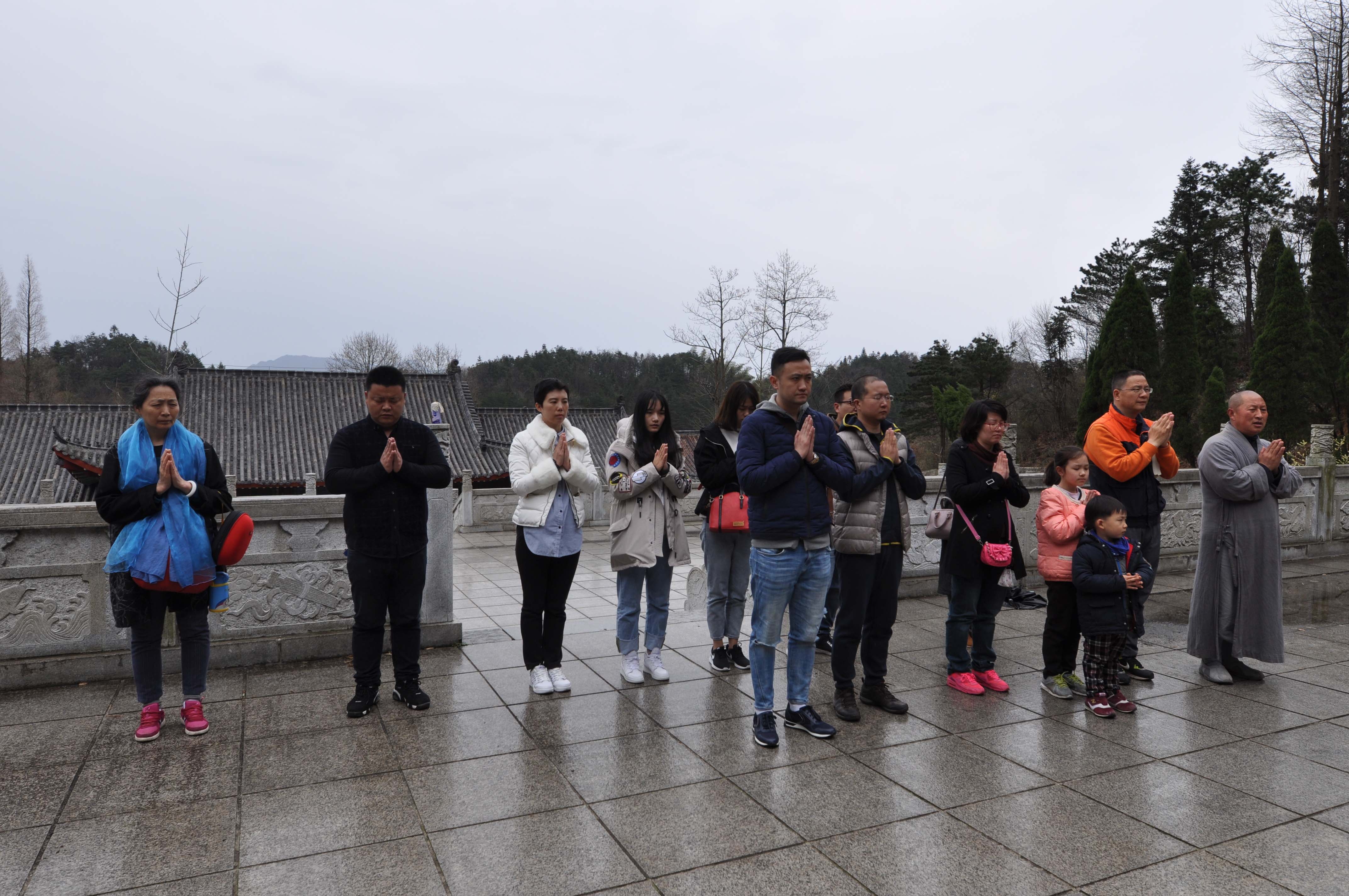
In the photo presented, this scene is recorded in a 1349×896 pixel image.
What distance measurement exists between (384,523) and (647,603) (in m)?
1.51

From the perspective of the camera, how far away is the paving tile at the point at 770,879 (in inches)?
98.7

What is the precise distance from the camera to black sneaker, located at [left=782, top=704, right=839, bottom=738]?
3.75m

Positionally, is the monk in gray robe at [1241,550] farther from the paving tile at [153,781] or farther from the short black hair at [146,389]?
the short black hair at [146,389]

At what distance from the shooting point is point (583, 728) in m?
3.93

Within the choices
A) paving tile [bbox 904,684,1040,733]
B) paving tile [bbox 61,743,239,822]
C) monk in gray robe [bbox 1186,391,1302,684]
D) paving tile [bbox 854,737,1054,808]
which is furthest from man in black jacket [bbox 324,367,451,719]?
monk in gray robe [bbox 1186,391,1302,684]

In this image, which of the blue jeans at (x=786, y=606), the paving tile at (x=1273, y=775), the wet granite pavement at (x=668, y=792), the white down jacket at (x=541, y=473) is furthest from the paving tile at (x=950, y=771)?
the white down jacket at (x=541, y=473)

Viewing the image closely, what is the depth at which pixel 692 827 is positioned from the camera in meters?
2.93

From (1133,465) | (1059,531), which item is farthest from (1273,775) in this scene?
(1133,465)

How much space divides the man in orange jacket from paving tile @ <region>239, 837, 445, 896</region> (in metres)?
3.83

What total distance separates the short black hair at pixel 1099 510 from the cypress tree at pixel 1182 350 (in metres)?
25.8

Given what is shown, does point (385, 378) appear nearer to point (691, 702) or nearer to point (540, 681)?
point (540, 681)

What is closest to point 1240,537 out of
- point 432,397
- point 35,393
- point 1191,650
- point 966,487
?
point 1191,650

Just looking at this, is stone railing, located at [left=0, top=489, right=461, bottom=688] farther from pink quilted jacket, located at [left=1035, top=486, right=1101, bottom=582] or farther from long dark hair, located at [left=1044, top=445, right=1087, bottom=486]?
long dark hair, located at [left=1044, top=445, right=1087, bottom=486]

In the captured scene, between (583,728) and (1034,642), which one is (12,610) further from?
(1034,642)
